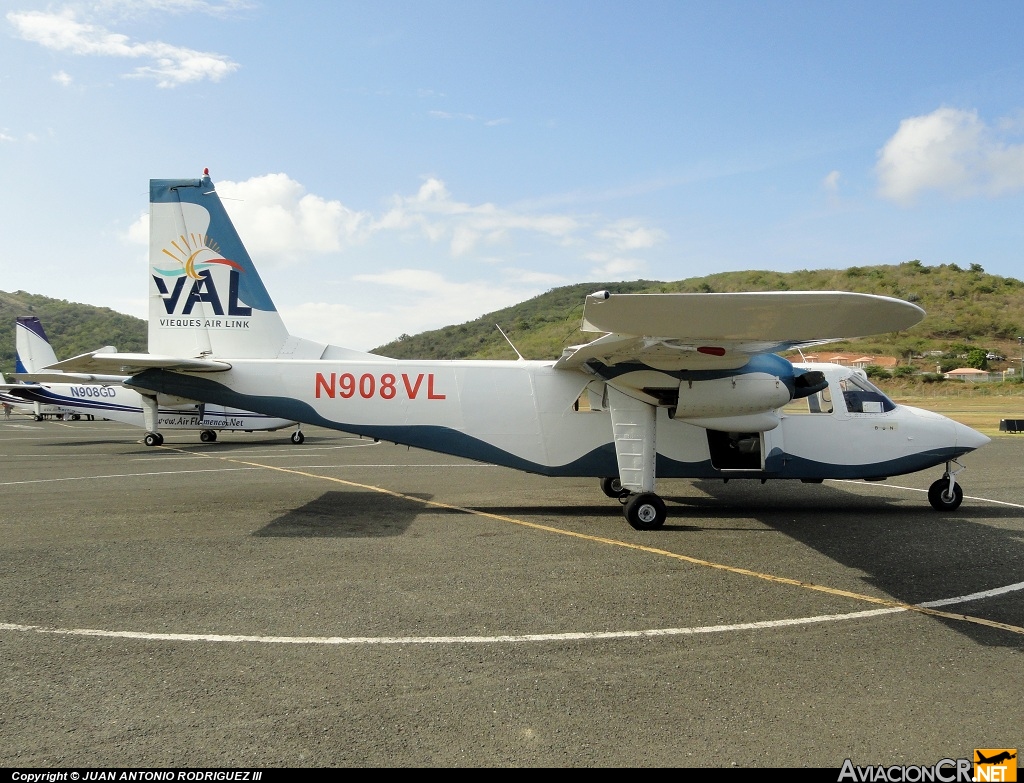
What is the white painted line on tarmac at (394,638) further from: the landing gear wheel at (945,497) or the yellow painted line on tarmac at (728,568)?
the landing gear wheel at (945,497)

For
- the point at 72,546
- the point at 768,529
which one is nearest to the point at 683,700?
the point at 768,529

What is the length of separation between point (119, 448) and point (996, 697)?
24.4 metres

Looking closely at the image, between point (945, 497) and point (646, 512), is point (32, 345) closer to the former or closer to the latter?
point (646, 512)

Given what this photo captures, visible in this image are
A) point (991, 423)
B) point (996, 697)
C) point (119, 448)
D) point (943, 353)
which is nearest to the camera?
point (996, 697)

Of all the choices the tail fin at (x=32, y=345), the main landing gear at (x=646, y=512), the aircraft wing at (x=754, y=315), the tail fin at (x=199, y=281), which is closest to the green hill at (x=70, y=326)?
the tail fin at (x=32, y=345)

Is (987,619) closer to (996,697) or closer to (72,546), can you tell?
(996,697)

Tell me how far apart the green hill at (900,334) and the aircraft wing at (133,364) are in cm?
4090

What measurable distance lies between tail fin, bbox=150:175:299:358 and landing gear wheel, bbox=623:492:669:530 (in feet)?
20.1

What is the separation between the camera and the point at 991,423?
29328mm

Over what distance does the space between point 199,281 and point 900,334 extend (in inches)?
2986

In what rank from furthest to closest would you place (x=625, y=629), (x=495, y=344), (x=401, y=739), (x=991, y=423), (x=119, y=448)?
(x=495, y=344)
(x=991, y=423)
(x=119, y=448)
(x=625, y=629)
(x=401, y=739)

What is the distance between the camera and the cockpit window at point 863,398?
10.4 meters

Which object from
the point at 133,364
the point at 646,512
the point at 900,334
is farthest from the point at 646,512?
the point at 900,334

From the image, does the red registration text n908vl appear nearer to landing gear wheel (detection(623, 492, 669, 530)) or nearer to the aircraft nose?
landing gear wheel (detection(623, 492, 669, 530))
